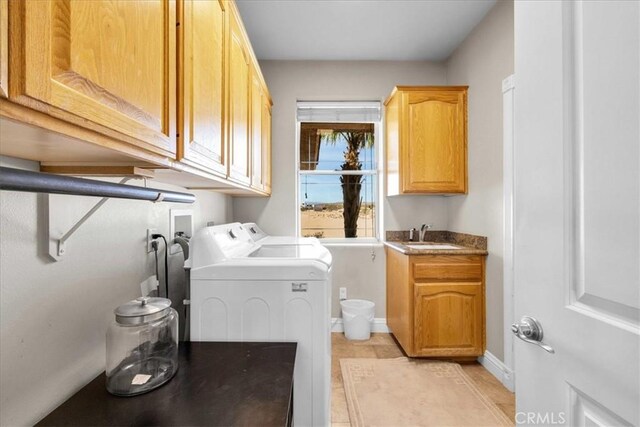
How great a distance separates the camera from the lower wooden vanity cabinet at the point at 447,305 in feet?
7.95

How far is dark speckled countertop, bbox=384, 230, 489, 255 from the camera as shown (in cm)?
243

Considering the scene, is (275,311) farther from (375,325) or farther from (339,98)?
(339,98)

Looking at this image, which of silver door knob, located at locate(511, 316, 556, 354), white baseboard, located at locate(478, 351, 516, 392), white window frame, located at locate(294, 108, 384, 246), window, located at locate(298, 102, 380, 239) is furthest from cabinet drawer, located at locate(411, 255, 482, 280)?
silver door knob, located at locate(511, 316, 556, 354)

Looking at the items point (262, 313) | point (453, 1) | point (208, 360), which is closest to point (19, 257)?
point (208, 360)

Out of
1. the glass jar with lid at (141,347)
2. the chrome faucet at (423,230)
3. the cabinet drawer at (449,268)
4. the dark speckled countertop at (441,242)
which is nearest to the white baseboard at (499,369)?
the cabinet drawer at (449,268)

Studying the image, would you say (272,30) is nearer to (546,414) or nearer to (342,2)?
(342,2)

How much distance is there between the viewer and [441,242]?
3078 mm

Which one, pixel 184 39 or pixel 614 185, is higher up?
pixel 184 39

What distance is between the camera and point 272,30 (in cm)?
261

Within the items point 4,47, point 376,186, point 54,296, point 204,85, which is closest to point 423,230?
point 376,186

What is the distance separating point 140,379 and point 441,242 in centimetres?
282

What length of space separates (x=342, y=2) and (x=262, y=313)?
227 cm

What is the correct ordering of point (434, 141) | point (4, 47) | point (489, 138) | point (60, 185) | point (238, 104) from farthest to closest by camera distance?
1. point (434, 141)
2. point (489, 138)
3. point (238, 104)
4. point (60, 185)
5. point (4, 47)

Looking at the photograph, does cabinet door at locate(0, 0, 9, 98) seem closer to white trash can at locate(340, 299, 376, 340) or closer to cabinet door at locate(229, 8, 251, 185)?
cabinet door at locate(229, 8, 251, 185)
